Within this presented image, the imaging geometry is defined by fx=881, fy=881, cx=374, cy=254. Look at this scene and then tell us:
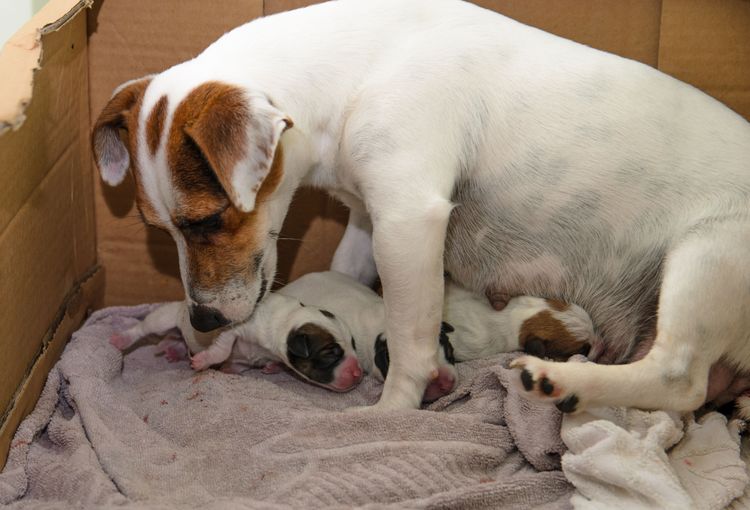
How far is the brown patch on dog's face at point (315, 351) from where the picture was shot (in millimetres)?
2334

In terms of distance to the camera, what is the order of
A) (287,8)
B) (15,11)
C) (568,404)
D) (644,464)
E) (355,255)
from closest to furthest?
1. (644,464)
2. (568,404)
3. (287,8)
4. (355,255)
5. (15,11)

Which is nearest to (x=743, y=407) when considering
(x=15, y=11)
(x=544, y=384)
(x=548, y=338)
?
(x=548, y=338)

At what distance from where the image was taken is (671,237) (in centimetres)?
215

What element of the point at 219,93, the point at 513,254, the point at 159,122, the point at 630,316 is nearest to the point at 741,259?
the point at 630,316

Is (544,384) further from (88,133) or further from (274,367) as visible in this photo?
(88,133)

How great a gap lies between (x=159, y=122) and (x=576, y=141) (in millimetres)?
999

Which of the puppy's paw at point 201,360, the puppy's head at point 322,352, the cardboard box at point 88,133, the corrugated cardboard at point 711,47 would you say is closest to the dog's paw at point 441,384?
the puppy's head at point 322,352

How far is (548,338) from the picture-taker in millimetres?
2340

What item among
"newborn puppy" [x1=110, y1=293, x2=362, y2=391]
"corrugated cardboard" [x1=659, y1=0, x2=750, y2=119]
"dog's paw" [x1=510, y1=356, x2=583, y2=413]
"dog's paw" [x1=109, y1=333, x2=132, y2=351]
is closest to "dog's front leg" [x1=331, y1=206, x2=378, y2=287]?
"newborn puppy" [x1=110, y1=293, x2=362, y2=391]

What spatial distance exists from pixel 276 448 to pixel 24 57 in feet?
3.62

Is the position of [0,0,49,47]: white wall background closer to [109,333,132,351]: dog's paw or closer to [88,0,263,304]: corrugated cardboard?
[88,0,263,304]: corrugated cardboard

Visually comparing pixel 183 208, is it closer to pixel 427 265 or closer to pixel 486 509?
pixel 427 265

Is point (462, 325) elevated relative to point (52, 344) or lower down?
elevated

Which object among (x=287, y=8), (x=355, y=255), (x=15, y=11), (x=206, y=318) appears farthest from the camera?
(x=15, y=11)
